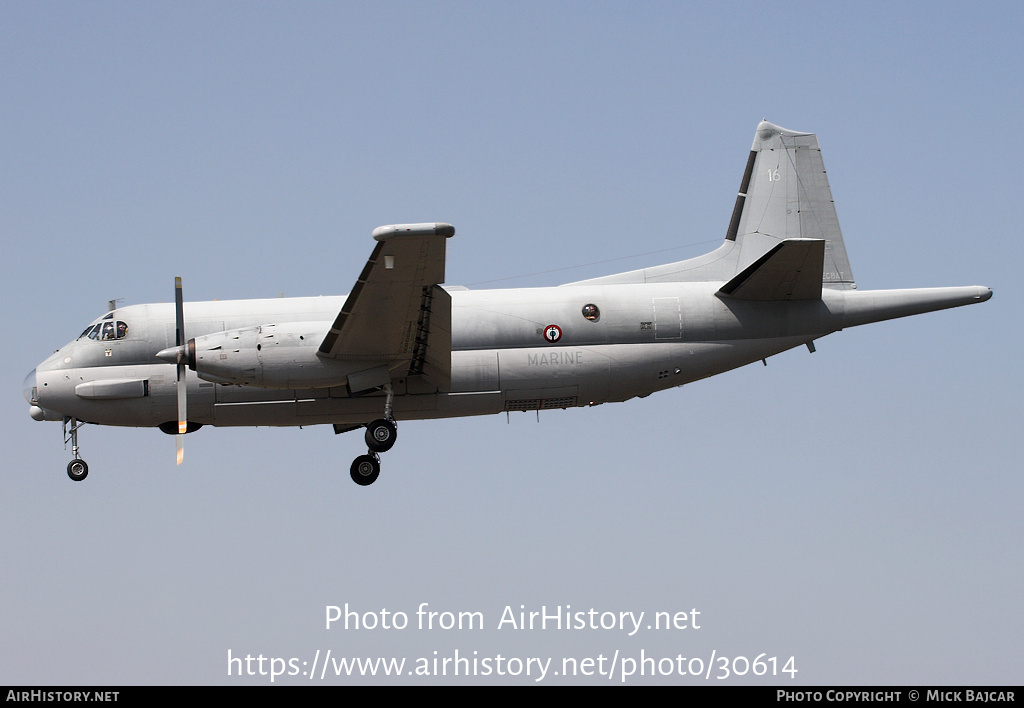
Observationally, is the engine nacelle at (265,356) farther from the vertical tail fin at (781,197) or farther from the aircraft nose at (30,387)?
the vertical tail fin at (781,197)

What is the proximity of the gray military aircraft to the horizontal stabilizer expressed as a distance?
0.12ft

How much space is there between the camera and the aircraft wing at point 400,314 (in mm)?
22594

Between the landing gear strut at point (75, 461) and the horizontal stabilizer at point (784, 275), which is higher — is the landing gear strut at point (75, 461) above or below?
below

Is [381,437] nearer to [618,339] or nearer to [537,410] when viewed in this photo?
[537,410]

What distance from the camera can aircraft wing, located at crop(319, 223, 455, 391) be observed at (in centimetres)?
2259

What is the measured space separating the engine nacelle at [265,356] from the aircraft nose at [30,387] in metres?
4.78

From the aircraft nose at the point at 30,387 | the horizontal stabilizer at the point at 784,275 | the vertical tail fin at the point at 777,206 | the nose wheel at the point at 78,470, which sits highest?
the vertical tail fin at the point at 777,206

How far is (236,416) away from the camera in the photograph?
2748 cm

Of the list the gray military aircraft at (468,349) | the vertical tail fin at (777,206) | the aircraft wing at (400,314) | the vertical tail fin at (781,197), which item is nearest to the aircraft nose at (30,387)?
the gray military aircraft at (468,349)

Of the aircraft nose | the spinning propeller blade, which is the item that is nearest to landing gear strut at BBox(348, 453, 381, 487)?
the spinning propeller blade

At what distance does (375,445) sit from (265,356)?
3219 millimetres
